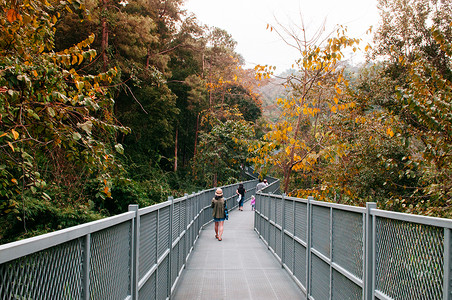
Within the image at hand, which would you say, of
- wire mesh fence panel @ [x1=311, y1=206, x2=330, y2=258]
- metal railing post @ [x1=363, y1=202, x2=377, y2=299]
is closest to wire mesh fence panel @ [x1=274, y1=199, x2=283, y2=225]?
wire mesh fence panel @ [x1=311, y1=206, x2=330, y2=258]

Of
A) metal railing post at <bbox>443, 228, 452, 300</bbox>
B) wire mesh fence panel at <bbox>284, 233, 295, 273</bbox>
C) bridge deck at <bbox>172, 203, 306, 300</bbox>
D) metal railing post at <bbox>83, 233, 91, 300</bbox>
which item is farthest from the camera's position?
wire mesh fence panel at <bbox>284, 233, 295, 273</bbox>

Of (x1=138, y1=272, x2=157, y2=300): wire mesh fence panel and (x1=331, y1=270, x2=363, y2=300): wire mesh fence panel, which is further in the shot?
(x1=331, y1=270, x2=363, y2=300): wire mesh fence panel

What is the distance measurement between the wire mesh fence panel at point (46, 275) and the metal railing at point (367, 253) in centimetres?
235

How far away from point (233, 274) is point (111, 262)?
5.85 meters

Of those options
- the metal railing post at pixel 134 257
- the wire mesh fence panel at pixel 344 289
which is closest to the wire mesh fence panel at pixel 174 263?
the wire mesh fence panel at pixel 344 289

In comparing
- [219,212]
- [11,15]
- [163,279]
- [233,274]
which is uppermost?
[11,15]

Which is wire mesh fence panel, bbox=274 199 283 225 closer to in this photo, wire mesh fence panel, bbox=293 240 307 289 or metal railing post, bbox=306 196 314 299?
wire mesh fence panel, bbox=293 240 307 289

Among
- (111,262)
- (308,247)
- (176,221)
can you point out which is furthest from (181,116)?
(111,262)

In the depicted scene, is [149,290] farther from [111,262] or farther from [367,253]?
[367,253]

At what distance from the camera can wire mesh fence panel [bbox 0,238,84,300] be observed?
1.60m

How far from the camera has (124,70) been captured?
55.5 ft

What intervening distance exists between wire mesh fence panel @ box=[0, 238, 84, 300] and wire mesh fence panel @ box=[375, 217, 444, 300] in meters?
2.40

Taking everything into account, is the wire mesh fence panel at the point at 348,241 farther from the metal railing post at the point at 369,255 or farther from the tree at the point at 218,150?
the tree at the point at 218,150

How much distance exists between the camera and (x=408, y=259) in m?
3.13
